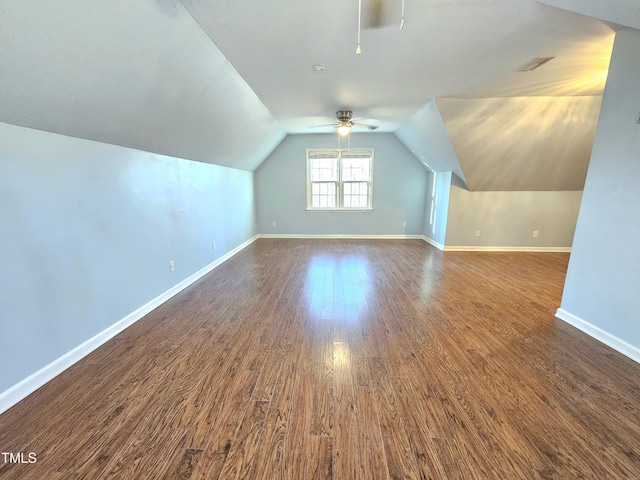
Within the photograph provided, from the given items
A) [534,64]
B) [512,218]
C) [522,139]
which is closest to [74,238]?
[534,64]

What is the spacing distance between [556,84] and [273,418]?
422 cm

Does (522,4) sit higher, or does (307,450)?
(522,4)

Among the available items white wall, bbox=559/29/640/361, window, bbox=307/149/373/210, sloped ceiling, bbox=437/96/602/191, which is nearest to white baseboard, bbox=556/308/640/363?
white wall, bbox=559/29/640/361

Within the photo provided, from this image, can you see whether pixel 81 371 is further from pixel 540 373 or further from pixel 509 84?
pixel 509 84

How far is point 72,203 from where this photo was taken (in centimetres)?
194

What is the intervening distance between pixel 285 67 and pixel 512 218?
511cm

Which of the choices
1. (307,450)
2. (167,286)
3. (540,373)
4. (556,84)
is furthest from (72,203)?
(556,84)

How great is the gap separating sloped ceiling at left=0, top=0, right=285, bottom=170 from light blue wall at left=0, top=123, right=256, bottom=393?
0.18 m

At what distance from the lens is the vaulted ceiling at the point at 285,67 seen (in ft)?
4.79

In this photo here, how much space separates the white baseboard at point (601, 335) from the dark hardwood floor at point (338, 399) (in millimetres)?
67

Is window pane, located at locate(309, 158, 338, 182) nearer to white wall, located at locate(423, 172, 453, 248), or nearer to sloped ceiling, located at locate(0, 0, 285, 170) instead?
white wall, located at locate(423, 172, 453, 248)

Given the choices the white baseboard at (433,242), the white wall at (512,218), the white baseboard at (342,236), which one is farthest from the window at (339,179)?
the white wall at (512,218)

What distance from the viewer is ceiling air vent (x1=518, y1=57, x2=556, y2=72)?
234 centimetres

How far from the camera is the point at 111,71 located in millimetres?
1688
